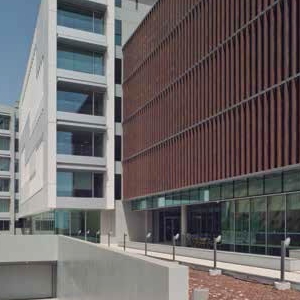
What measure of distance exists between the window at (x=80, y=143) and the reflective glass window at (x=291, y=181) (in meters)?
23.7

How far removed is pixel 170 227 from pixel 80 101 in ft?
46.5

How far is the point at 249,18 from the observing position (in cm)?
2378

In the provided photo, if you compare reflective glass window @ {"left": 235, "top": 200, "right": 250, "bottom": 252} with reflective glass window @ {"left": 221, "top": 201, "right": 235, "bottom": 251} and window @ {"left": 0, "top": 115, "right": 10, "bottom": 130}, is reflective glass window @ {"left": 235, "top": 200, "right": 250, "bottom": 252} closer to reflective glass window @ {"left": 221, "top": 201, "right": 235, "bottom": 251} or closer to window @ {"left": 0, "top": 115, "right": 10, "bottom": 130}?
reflective glass window @ {"left": 221, "top": 201, "right": 235, "bottom": 251}

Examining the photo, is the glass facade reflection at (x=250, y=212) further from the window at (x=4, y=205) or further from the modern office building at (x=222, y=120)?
the window at (x=4, y=205)

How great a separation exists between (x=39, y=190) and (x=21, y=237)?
14935 mm

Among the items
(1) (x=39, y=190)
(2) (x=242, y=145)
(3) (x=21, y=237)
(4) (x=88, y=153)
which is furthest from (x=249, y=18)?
(1) (x=39, y=190)

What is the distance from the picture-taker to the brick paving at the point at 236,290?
1363 centimetres

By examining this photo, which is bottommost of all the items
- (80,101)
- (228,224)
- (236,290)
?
(236,290)

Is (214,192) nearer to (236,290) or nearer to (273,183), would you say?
(273,183)

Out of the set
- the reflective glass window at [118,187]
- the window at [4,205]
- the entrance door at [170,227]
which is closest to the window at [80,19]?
the reflective glass window at [118,187]

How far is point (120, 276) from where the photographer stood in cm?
1145

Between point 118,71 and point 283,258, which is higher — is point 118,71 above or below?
above

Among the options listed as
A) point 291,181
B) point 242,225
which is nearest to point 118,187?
point 242,225

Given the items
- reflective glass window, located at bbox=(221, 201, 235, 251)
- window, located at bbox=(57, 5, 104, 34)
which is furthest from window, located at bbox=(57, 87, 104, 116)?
reflective glass window, located at bbox=(221, 201, 235, 251)
